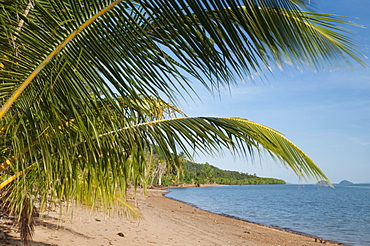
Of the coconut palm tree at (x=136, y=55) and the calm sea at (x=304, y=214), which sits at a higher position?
the coconut palm tree at (x=136, y=55)

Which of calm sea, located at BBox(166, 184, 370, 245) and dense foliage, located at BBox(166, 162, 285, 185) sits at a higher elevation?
dense foliage, located at BBox(166, 162, 285, 185)

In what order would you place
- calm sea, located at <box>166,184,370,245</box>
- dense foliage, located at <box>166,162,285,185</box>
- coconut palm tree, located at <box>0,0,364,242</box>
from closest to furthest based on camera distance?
coconut palm tree, located at <box>0,0,364,242</box> → calm sea, located at <box>166,184,370,245</box> → dense foliage, located at <box>166,162,285,185</box>

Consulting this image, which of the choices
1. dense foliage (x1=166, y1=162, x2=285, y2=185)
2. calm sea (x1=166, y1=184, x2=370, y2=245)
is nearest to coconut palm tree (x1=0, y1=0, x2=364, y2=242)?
calm sea (x1=166, y1=184, x2=370, y2=245)

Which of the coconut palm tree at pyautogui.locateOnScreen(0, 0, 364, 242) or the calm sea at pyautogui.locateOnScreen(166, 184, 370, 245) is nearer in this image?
the coconut palm tree at pyautogui.locateOnScreen(0, 0, 364, 242)

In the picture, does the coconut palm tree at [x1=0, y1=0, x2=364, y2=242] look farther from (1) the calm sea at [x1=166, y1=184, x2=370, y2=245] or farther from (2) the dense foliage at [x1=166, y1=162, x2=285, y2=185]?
(2) the dense foliage at [x1=166, y1=162, x2=285, y2=185]

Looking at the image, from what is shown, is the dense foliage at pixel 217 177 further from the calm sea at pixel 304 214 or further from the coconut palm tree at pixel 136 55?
the coconut palm tree at pixel 136 55

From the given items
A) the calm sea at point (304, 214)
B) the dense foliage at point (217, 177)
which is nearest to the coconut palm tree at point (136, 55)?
the calm sea at point (304, 214)

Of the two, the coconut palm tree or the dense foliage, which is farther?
the dense foliage

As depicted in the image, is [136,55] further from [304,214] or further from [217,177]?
[217,177]

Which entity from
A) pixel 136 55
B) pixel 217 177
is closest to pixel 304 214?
pixel 136 55

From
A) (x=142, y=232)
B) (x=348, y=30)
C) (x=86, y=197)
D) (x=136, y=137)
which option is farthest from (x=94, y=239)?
(x=348, y=30)

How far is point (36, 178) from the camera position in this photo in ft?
10.8

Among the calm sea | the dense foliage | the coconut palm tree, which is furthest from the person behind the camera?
the dense foliage

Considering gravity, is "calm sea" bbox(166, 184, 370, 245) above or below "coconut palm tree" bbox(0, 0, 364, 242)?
below
